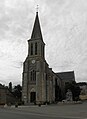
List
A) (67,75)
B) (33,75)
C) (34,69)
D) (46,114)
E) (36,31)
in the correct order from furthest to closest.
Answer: (67,75) → (36,31) → (34,69) → (33,75) → (46,114)

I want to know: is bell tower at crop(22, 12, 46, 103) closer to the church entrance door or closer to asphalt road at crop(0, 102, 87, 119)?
the church entrance door

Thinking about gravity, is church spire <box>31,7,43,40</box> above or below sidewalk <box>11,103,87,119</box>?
above

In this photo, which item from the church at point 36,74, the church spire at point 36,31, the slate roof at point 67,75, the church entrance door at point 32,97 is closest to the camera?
the church at point 36,74

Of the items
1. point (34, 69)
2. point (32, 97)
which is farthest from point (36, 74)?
point (32, 97)

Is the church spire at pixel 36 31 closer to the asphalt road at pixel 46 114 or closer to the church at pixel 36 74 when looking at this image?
the church at pixel 36 74

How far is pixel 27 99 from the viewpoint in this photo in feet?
224

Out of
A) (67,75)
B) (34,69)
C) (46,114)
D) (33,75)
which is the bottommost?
(46,114)

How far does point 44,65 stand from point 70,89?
Answer: 19023 millimetres

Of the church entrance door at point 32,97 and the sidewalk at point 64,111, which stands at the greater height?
the church entrance door at point 32,97

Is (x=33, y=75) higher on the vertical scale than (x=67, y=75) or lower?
lower

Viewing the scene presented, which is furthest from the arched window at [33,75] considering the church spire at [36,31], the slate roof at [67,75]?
the slate roof at [67,75]

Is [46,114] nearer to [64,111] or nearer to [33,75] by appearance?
[64,111]

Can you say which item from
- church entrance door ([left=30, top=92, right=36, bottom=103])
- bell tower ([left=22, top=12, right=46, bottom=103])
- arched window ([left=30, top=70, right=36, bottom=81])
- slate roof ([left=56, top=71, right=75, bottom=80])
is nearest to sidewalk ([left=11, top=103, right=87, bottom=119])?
bell tower ([left=22, top=12, right=46, bottom=103])

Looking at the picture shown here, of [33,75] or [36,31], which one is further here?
[36,31]
